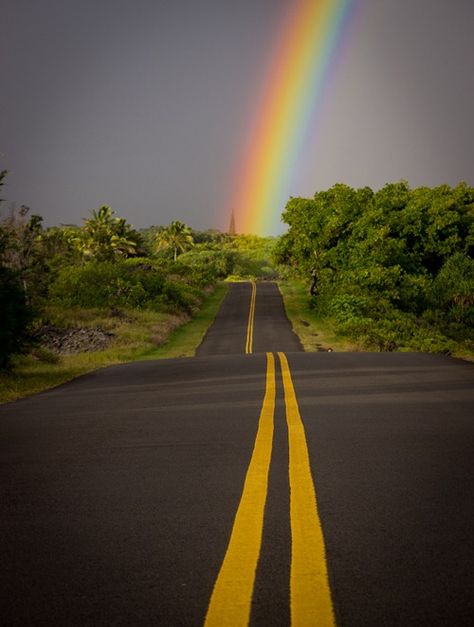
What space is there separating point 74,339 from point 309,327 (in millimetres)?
16639

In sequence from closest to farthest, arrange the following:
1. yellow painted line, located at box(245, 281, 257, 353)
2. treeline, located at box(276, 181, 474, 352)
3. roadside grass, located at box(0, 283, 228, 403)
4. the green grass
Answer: roadside grass, located at box(0, 283, 228, 403), the green grass, yellow painted line, located at box(245, 281, 257, 353), treeline, located at box(276, 181, 474, 352)

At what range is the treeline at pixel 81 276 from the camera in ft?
53.8

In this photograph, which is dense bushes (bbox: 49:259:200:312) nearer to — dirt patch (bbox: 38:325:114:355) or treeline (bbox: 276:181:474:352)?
dirt patch (bbox: 38:325:114:355)

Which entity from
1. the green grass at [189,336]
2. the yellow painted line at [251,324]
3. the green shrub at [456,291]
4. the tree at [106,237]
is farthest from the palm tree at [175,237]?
the green shrub at [456,291]

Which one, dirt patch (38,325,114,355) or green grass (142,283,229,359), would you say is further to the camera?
green grass (142,283,229,359)

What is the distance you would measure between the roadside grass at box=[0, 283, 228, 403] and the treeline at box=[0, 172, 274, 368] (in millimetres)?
1109

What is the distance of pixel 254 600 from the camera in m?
2.38

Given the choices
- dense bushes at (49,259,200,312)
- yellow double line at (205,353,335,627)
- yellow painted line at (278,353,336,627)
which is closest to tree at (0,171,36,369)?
yellow double line at (205,353,335,627)

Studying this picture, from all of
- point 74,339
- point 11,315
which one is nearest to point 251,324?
point 74,339

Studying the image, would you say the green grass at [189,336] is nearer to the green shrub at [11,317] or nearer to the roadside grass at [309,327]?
the roadside grass at [309,327]

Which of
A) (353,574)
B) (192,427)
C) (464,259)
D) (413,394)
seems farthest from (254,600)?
(464,259)

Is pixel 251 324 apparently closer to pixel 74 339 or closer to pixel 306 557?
pixel 74 339

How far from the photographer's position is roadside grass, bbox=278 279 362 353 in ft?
100

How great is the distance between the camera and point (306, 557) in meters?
2.78
